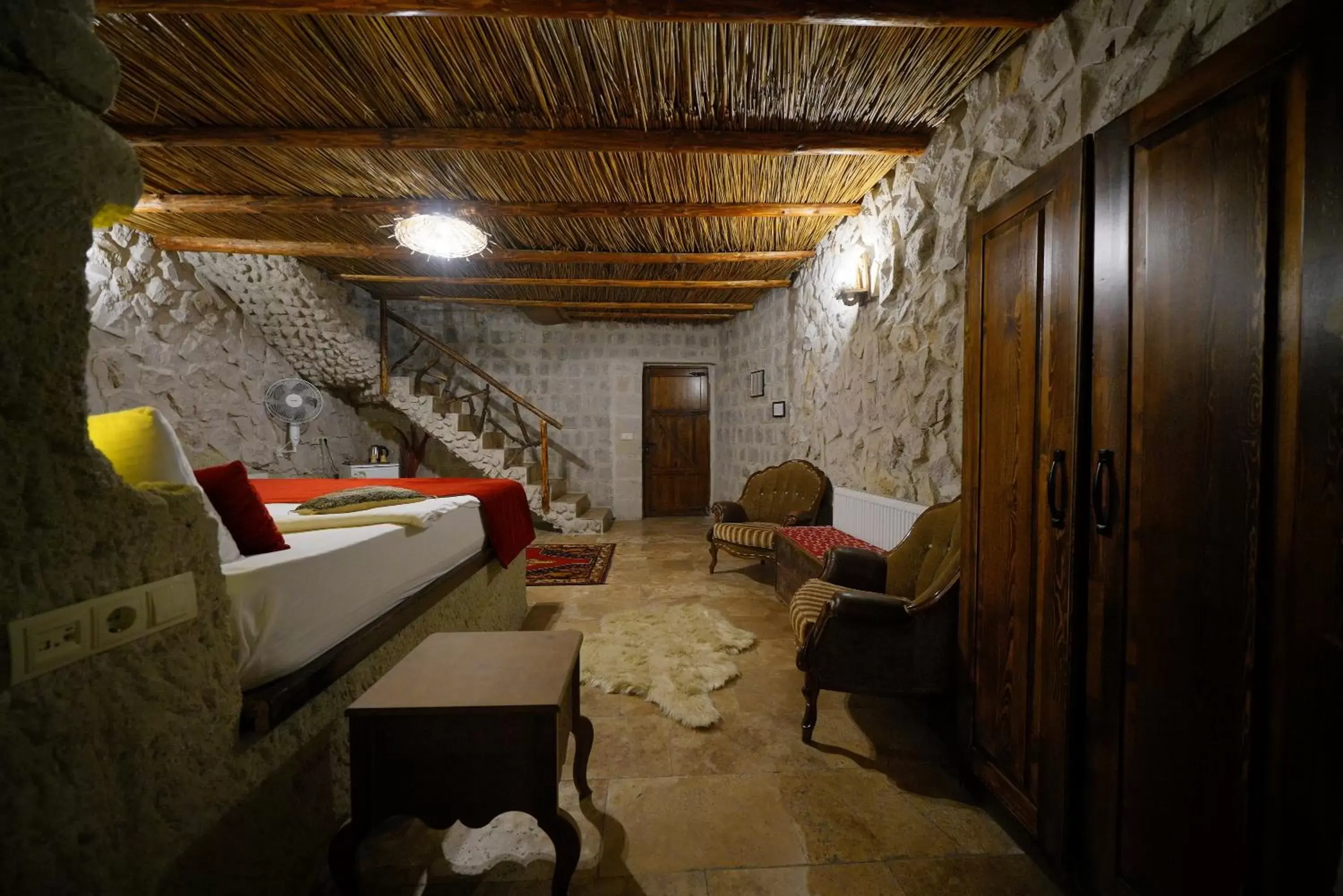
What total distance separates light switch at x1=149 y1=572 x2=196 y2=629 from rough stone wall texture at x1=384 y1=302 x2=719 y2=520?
18.3 ft

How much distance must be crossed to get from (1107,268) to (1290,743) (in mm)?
990

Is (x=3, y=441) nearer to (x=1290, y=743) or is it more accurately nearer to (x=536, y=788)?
(x=536, y=788)

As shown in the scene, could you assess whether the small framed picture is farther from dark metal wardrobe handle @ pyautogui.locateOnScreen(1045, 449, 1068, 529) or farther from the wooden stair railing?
dark metal wardrobe handle @ pyautogui.locateOnScreen(1045, 449, 1068, 529)

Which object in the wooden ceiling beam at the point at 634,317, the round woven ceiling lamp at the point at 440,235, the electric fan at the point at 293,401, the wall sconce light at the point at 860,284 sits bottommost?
the electric fan at the point at 293,401

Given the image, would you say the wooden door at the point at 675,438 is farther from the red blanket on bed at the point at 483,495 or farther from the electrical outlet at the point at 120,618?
the electrical outlet at the point at 120,618

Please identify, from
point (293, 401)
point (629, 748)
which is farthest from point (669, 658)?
point (293, 401)

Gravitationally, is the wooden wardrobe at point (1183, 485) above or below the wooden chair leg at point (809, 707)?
above

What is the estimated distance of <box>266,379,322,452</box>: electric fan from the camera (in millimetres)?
4543

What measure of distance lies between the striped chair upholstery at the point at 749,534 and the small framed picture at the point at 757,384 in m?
1.99

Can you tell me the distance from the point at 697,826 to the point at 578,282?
432 cm

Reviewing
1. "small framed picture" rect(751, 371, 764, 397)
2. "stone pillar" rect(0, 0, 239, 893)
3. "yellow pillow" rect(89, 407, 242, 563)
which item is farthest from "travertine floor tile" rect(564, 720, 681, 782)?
"small framed picture" rect(751, 371, 764, 397)

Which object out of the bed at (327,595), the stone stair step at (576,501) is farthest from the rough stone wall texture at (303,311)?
the bed at (327,595)

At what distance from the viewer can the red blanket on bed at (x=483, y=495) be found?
8.43ft

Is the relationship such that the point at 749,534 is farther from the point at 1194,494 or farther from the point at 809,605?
the point at 1194,494
